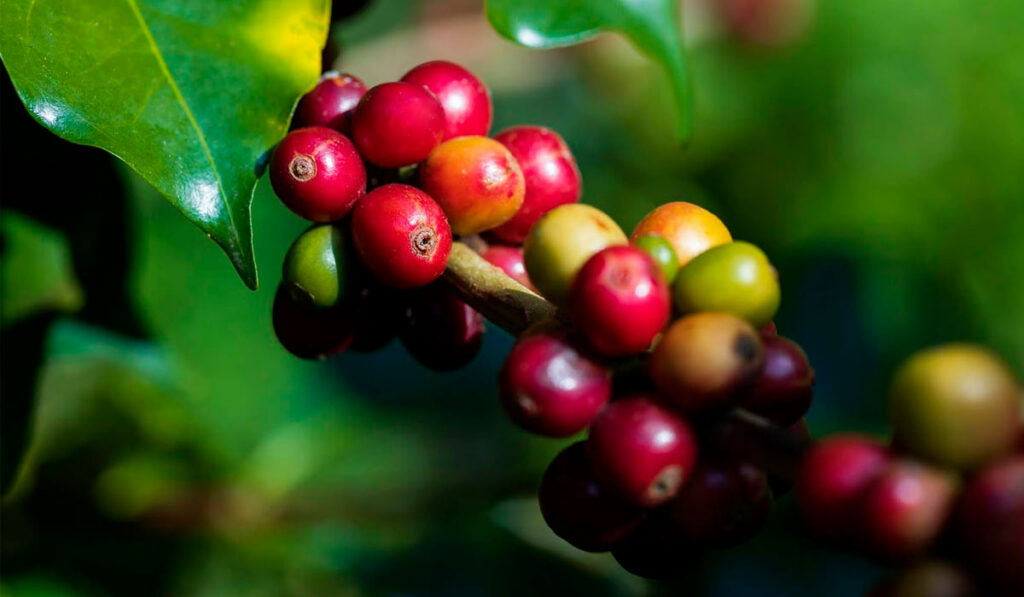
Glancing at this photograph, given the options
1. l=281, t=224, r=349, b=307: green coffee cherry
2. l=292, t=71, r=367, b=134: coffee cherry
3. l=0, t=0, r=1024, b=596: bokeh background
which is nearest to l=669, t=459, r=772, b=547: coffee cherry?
l=281, t=224, r=349, b=307: green coffee cherry

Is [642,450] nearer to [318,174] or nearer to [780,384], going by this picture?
[780,384]

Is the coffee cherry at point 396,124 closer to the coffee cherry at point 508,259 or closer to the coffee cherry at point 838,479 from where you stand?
the coffee cherry at point 508,259

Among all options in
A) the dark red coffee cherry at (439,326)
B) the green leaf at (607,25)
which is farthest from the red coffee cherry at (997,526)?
the dark red coffee cherry at (439,326)

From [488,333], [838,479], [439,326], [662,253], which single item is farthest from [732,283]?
[488,333]

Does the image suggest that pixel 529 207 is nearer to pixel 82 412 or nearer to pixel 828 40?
pixel 82 412

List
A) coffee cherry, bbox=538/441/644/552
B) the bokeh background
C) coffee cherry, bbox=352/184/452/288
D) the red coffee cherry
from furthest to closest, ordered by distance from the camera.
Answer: the bokeh background < coffee cherry, bbox=352/184/452/288 < coffee cherry, bbox=538/441/644/552 < the red coffee cherry

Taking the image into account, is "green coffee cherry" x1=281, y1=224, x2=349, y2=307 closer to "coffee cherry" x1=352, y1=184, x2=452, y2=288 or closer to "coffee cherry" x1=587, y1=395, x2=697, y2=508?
"coffee cherry" x1=352, y1=184, x2=452, y2=288
